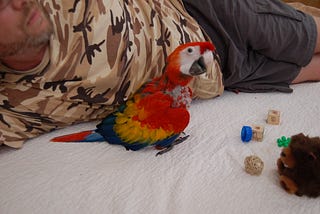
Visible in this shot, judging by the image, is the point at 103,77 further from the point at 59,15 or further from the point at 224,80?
the point at 224,80

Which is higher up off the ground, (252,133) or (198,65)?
(198,65)

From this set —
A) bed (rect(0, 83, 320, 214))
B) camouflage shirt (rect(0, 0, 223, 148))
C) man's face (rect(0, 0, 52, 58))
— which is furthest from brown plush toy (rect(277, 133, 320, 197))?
man's face (rect(0, 0, 52, 58))

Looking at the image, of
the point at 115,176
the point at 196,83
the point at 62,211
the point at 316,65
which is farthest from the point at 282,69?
the point at 62,211

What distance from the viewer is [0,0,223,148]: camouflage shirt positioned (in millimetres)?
649

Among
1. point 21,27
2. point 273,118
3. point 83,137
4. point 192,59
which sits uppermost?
point 21,27

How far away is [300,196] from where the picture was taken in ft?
1.93

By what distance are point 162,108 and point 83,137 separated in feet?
0.62

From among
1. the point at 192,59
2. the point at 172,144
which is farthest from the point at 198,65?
the point at 172,144

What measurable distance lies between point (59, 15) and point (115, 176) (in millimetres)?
309

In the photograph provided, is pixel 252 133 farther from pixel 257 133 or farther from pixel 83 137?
pixel 83 137

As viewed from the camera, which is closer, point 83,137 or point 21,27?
point 21,27

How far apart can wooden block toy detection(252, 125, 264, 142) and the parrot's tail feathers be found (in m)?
0.30

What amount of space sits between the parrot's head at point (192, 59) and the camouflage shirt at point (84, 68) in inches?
5.2

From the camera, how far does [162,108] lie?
0.62 metres
